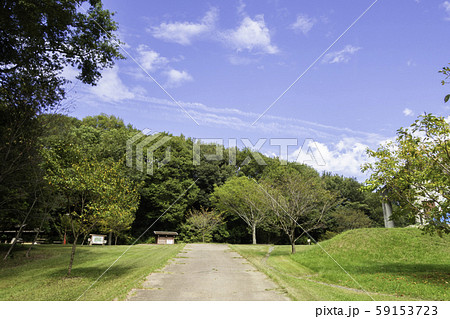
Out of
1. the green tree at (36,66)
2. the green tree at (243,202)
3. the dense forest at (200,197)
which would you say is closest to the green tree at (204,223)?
the dense forest at (200,197)

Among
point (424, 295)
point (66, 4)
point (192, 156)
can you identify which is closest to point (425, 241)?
point (424, 295)

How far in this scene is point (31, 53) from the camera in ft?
43.3

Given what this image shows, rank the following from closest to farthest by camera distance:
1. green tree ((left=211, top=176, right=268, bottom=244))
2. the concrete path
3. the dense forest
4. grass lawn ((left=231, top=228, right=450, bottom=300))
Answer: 1. the concrete path
2. grass lawn ((left=231, top=228, right=450, bottom=300))
3. the dense forest
4. green tree ((left=211, top=176, right=268, bottom=244))

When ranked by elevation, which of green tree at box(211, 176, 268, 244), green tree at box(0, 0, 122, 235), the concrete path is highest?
green tree at box(0, 0, 122, 235)

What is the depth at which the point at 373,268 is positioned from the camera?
534 inches

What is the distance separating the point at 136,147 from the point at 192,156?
9.62 meters

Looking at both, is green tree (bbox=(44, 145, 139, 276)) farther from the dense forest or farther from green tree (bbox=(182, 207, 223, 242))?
green tree (bbox=(182, 207, 223, 242))

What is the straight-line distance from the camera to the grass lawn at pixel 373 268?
8969 millimetres

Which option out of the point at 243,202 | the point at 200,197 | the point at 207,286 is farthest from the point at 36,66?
the point at 200,197

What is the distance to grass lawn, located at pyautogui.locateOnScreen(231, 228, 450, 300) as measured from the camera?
8.97 metres

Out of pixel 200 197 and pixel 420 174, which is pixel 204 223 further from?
pixel 420 174

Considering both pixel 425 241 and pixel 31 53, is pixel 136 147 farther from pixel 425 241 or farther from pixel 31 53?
pixel 425 241

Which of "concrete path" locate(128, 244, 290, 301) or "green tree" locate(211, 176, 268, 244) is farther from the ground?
"green tree" locate(211, 176, 268, 244)

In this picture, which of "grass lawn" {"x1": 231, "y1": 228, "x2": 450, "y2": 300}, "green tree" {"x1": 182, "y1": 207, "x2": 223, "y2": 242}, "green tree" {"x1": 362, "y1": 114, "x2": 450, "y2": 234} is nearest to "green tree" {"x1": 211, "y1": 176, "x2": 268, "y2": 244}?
"green tree" {"x1": 182, "y1": 207, "x2": 223, "y2": 242}
